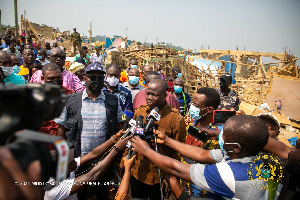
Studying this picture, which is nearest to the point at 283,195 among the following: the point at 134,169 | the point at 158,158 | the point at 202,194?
the point at 202,194

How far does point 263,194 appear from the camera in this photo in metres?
1.59

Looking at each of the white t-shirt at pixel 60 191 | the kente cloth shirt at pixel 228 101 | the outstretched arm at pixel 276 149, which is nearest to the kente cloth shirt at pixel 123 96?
the kente cloth shirt at pixel 228 101

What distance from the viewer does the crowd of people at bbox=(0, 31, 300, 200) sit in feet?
5.30

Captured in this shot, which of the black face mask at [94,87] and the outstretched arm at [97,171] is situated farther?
the black face mask at [94,87]

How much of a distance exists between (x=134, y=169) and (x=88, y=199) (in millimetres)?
975

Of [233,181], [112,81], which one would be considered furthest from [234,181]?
[112,81]

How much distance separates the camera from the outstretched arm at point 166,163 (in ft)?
5.84

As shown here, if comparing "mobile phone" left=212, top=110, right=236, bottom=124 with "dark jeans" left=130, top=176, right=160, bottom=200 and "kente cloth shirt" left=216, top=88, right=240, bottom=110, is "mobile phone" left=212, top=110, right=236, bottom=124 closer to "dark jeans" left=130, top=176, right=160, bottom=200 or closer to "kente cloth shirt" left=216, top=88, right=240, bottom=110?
"dark jeans" left=130, top=176, right=160, bottom=200

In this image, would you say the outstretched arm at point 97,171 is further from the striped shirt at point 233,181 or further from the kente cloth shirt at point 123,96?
the kente cloth shirt at point 123,96

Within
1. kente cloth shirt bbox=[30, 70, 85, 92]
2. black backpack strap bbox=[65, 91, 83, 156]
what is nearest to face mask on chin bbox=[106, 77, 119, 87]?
kente cloth shirt bbox=[30, 70, 85, 92]

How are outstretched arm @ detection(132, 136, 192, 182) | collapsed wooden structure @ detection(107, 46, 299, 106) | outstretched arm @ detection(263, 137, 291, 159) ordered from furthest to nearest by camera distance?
collapsed wooden structure @ detection(107, 46, 299, 106) → outstretched arm @ detection(263, 137, 291, 159) → outstretched arm @ detection(132, 136, 192, 182)

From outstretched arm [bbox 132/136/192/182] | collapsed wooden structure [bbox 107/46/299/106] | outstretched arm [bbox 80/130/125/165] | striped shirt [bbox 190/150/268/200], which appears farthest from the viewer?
collapsed wooden structure [bbox 107/46/299/106]

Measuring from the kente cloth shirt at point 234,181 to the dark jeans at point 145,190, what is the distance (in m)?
1.42

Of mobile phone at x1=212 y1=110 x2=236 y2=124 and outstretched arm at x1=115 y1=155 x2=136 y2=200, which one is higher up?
mobile phone at x1=212 y1=110 x2=236 y2=124
